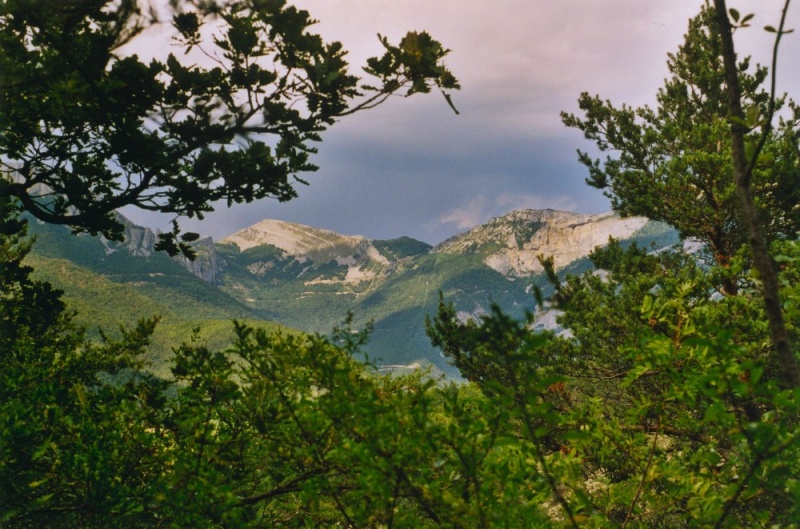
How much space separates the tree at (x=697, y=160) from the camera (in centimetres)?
996

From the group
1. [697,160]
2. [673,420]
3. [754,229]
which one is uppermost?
[697,160]

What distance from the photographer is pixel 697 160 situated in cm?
1005

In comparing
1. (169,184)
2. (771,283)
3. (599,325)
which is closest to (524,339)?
(771,283)

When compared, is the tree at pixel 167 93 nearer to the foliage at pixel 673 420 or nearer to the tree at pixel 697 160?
the foliage at pixel 673 420

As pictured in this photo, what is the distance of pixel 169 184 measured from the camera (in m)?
4.58

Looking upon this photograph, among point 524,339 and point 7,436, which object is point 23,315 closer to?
point 7,436

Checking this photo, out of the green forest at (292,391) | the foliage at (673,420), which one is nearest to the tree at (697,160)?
the green forest at (292,391)

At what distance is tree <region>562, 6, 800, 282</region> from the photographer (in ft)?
32.7

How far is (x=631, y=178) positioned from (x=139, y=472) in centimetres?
1243

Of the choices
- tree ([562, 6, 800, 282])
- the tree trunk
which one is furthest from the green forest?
tree ([562, 6, 800, 282])

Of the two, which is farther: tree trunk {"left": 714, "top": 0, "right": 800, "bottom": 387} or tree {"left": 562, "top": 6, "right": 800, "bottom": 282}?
tree {"left": 562, "top": 6, "right": 800, "bottom": 282}

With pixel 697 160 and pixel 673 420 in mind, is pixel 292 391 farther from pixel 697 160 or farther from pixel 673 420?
pixel 697 160

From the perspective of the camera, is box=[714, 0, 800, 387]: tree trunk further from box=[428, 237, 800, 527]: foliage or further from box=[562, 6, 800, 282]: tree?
box=[562, 6, 800, 282]: tree

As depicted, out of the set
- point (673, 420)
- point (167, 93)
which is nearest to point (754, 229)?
point (673, 420)
